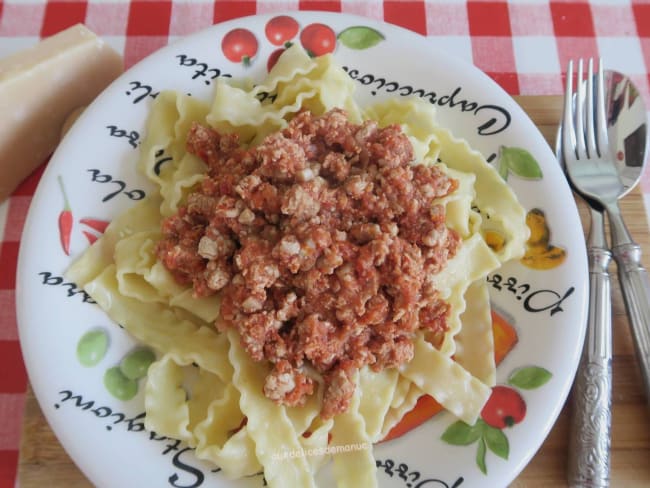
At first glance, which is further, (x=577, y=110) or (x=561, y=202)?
(x=577, y=110)

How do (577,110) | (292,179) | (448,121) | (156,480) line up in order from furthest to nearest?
(577,110), (448,121), (292,179), (156,480)

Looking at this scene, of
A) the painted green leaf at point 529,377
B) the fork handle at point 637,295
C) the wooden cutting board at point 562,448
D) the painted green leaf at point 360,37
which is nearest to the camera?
the painted green leaf at point 529,377

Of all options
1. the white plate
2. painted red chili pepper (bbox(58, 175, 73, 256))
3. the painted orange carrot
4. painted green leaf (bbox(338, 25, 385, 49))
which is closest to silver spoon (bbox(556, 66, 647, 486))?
the white plate

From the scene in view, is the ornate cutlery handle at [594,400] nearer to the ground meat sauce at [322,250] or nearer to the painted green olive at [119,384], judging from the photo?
the ground meat sauce at [322,250]

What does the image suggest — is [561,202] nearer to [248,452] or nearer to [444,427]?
[444,427]

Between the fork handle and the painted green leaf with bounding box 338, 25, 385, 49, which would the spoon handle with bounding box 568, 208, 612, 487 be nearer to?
the fork handle

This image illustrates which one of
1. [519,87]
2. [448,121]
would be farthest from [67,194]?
[519,87]

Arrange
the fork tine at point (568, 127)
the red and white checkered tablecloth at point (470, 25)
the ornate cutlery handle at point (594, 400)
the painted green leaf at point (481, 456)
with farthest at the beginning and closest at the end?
the red and white checkered tablecloth at point (470, 25) → the fork tine at point (568, 127) → the ornate cutlery handle at point (594, 400) → the painted green leaf at point (481, 456)

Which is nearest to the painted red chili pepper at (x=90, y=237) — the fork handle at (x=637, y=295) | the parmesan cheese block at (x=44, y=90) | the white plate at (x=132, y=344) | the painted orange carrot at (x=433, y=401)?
the white plate at (x=132, y=344)
